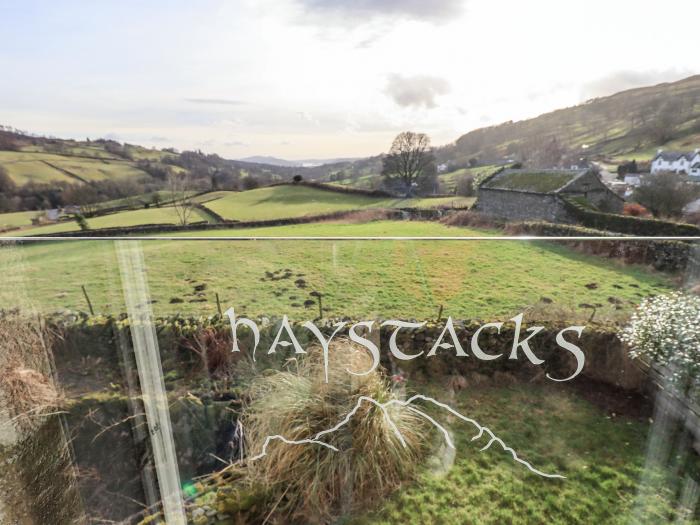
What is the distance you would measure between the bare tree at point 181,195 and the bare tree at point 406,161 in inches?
519

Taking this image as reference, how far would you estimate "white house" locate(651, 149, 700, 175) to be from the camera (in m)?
24.3

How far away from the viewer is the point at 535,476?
213 centimetres

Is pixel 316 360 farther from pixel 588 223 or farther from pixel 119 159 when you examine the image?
pixel 119 159

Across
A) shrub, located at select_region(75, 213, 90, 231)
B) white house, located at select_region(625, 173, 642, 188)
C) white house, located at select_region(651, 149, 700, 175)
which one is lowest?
shrub, located at select_region(75, 213, 90, 231)

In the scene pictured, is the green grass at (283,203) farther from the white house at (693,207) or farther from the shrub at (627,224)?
the white house at (693,207)

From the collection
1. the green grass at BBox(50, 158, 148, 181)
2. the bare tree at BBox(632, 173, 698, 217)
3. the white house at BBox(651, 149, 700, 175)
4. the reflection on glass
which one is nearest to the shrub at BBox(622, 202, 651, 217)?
the bare tree at BBox(632, 173, 698, 217)

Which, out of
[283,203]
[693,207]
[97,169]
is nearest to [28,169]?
[97,169]

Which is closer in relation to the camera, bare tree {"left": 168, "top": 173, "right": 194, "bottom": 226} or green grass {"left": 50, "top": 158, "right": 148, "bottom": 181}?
bare tree {"left": 168, "top": 173, "right": 194, "bottom": 226}

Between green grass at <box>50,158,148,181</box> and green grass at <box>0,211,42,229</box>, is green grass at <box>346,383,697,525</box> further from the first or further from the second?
green grass at <box>50,158,148,181</box>

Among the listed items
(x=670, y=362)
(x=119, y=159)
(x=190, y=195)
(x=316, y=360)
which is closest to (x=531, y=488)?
(x=670, y=362)

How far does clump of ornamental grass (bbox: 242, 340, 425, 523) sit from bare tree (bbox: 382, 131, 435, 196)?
2390cm

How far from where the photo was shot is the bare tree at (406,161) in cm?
2541

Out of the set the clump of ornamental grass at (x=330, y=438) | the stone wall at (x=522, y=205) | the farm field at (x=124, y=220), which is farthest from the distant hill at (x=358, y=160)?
the clump of ornamental grass at (x=330, y=438)

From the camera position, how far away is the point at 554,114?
3744 cm
